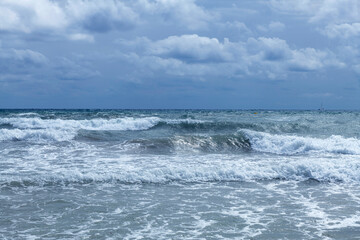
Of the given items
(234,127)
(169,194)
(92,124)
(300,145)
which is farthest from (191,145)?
(92,124)

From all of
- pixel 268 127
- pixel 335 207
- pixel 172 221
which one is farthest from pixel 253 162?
pixel 268 127

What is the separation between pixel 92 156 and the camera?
52.0 ft

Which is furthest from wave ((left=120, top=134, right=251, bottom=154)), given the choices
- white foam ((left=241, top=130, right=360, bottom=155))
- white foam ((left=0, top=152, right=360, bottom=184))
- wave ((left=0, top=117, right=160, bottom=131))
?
wave ((left=0, top=117, right=160, bottom=131))

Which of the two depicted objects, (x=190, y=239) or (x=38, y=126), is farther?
(x=38, y=126)

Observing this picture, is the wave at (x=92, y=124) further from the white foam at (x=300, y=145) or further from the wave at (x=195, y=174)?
the wave at (x=195, y=174)

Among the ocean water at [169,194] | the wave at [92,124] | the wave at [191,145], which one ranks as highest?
the wave at [92,124]

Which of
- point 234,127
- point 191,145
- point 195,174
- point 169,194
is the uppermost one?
point 234,127

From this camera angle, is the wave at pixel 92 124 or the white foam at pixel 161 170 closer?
the white foam at pixel 161 170

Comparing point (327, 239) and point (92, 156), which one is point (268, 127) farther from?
point (327, 239)

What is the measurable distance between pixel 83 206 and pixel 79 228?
146cm

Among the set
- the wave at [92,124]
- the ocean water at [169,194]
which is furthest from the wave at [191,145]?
the wave at [92,124]

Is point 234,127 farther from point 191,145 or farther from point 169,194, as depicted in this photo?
point 169,194

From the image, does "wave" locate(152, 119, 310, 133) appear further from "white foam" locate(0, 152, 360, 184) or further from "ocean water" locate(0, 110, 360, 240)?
"white foam" locate(0, 152, 360, 184)

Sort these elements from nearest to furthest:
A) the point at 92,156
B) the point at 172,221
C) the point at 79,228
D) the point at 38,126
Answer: the point at 79,228
the point at 172,221
the point at 92,156
the point at 38,126
